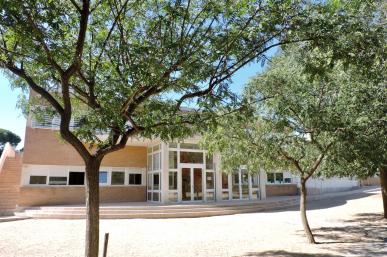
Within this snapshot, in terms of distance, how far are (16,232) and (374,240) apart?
41.4ft

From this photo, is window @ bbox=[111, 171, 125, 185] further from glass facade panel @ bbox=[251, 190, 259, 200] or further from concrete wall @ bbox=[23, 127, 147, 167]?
glass facade panel @ bbox=[251, 190, 259, 200]

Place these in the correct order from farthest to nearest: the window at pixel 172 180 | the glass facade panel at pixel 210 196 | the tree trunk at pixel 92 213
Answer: the glass facade panel at pixel 210 196, the window at pixel 172 180, the tree trunk at pixel 92 213

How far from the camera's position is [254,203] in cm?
2073

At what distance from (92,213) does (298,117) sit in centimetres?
615

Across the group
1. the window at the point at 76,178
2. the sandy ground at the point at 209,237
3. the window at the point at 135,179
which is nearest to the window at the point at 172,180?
the window at the point at 135,179

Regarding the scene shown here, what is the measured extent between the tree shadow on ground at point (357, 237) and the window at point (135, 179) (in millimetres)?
14669

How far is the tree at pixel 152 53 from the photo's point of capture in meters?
5.62

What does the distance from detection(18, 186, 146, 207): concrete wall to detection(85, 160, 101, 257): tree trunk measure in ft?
55.6

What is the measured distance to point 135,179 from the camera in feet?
81.3

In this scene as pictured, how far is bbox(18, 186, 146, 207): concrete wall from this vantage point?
20.9 meters

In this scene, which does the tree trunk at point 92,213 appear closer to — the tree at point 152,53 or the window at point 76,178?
the tree at point 152,53

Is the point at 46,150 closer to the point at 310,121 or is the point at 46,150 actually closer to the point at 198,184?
the point at 198,184

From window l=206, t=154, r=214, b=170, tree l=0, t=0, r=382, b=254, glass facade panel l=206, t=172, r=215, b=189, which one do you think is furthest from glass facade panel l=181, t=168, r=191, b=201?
tree l=0, t=0, r=382, b=254

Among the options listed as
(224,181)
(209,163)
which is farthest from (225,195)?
(209,163)
